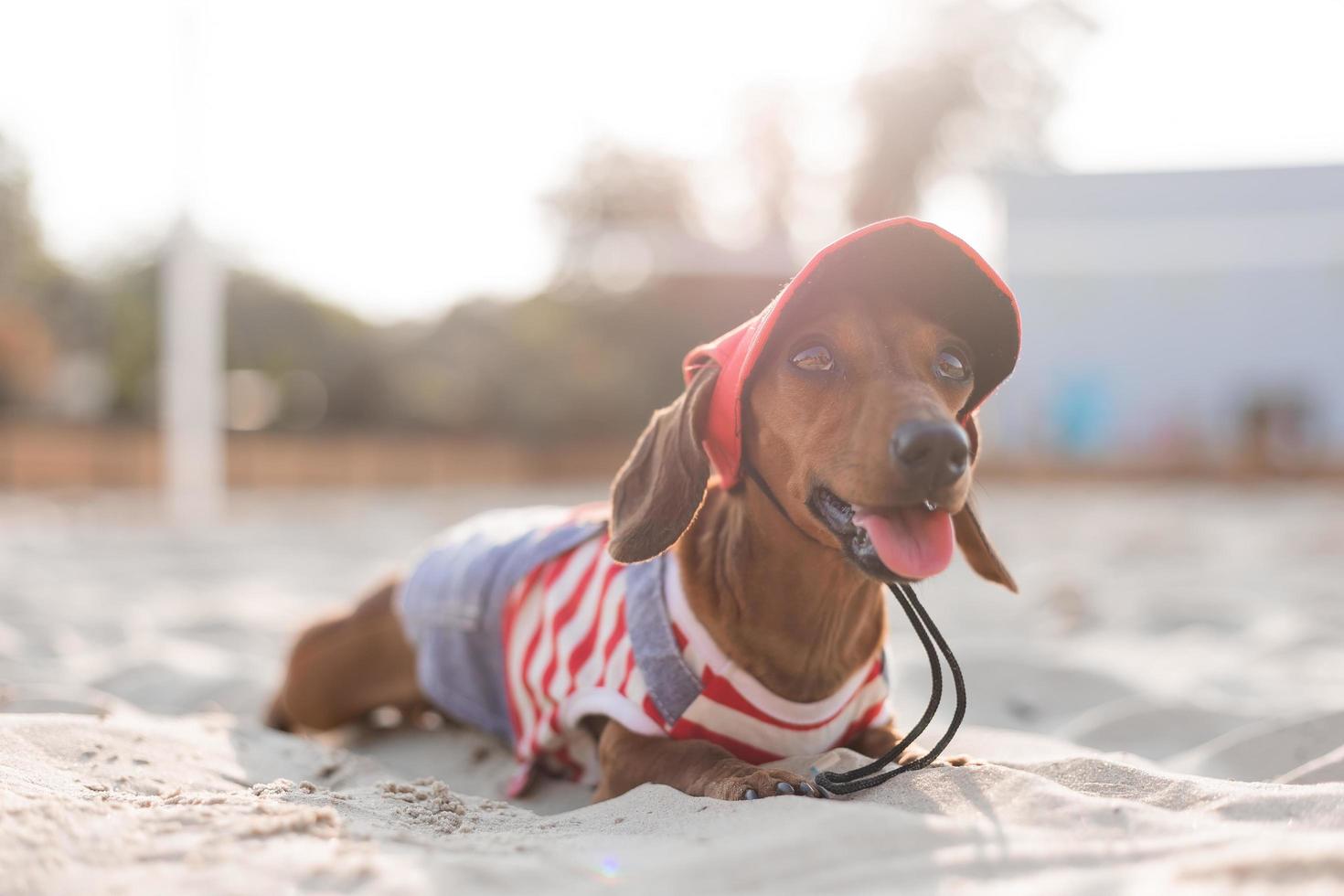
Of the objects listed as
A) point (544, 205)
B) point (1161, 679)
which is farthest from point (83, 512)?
point (544, 205)

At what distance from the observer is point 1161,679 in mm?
3342

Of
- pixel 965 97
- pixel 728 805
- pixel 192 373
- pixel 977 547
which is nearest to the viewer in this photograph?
pixel 728 805

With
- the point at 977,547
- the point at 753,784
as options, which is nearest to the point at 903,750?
the point at 753,784

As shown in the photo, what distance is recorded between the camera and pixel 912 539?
73.0 inches

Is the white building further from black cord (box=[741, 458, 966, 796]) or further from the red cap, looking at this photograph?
black cord (box=[741, 458, 966, 796])

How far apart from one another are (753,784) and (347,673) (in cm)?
161

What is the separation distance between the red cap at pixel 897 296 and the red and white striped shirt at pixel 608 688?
38 cm

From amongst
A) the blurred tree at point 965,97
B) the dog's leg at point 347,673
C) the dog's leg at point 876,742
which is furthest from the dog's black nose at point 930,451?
the blurred tree at point 965,97

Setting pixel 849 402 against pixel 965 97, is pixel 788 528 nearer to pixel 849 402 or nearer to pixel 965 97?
pixel 849 402

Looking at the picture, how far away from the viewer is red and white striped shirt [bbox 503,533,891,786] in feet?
6.94

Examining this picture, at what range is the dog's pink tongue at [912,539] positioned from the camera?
5.98ft

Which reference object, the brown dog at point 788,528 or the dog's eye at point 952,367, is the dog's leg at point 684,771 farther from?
the dog's eye at point 952,367

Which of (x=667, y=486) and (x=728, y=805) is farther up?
(x=667, y=486)

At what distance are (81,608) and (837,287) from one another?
144 inches
